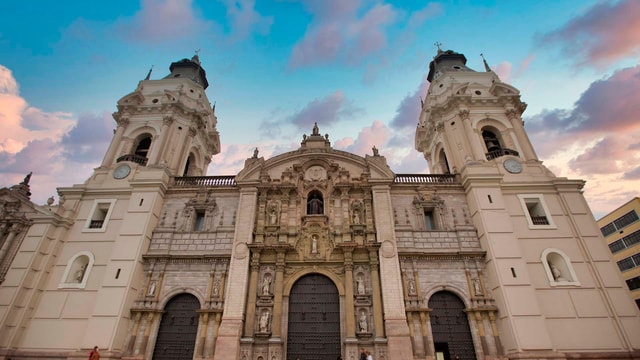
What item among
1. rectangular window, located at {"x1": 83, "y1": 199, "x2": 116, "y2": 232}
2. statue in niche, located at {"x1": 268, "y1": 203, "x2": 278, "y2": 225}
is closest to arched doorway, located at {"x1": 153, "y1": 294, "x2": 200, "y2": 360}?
statue in niche, located at {"x1": 268, "y1": 203, "x2": 278, "y2": 225}

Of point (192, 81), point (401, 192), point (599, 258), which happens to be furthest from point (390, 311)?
point (192, 81)

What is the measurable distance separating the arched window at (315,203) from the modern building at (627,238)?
123 feet

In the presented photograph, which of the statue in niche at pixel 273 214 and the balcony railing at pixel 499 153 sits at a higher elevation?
the balcony railing at pixel 499 153

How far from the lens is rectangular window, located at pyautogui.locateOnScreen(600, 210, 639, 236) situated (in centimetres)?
3784

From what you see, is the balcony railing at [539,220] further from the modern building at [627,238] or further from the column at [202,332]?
the modern building at [627,238]

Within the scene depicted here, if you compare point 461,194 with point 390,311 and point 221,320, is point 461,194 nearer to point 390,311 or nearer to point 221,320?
point 390,311

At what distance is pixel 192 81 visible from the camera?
99.6 ft

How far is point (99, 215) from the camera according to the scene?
850 inches

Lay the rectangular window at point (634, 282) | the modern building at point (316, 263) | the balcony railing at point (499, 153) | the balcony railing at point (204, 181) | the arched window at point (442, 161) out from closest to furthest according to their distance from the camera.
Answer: the modern building at point (316, 263) < the balcony railing at point (204, 181) < the balcony railing at point (499, 153) < the arched window at point (442, 161) < the rectangular window at point (634, 282)

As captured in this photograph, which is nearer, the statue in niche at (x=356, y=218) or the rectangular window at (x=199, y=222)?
the statue in niche at (x=356, y=218)

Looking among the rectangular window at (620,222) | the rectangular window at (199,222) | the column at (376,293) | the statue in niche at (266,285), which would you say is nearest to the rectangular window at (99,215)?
the rectangular window at (199,222)

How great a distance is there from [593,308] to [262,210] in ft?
64.2

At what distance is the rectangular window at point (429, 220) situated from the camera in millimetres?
21502

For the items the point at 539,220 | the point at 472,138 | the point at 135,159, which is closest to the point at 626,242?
the point at 539,220
